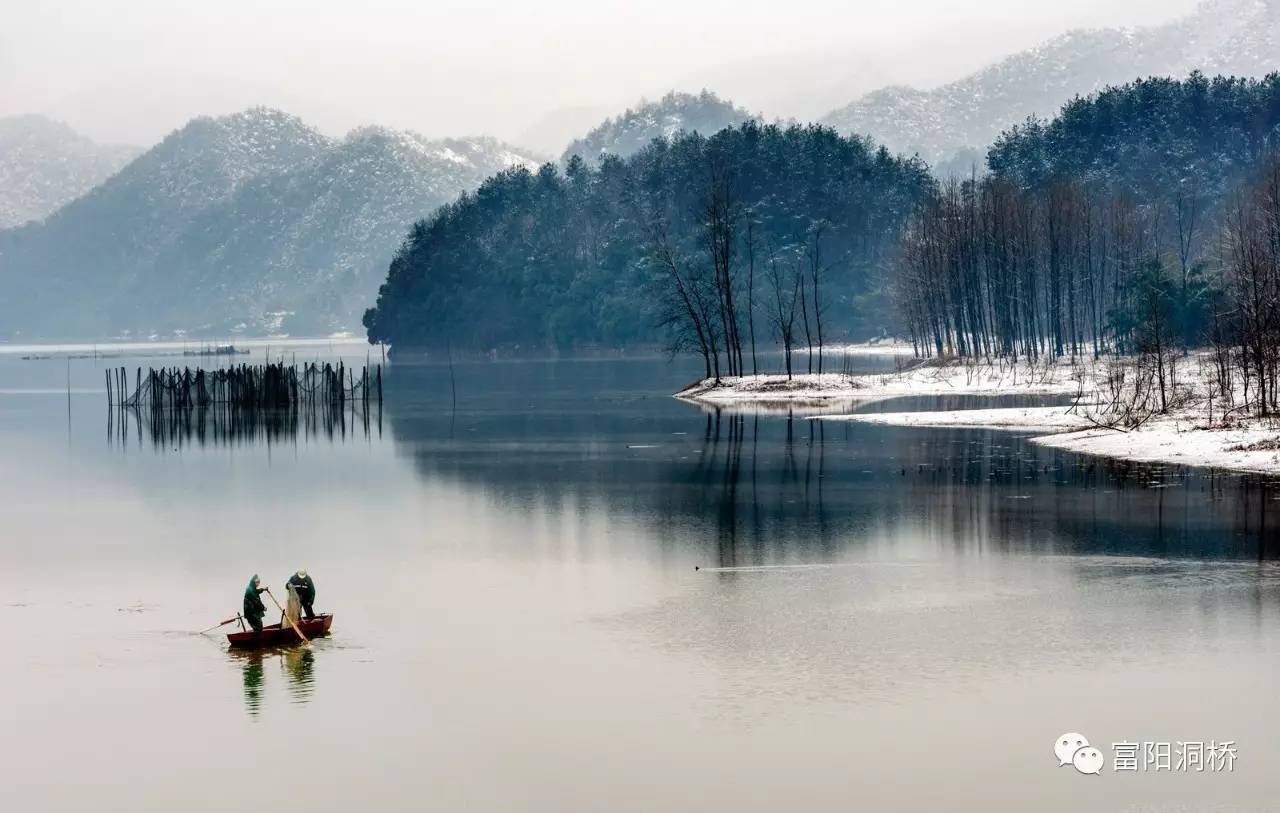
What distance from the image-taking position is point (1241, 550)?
28812mm

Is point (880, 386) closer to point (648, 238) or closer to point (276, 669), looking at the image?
point (276, 669)

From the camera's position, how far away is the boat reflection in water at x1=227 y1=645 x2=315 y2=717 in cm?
2078

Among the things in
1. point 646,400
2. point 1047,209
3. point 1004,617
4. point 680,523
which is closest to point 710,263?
point 1047,209

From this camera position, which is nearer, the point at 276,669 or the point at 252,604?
the point at 276,669

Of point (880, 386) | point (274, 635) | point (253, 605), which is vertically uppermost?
point (880, 386)

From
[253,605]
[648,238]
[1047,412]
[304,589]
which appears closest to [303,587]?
[304,589]

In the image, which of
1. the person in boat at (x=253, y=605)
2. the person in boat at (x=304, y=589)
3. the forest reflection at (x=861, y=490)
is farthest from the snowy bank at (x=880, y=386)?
the person in boat at (x=253, y=605)

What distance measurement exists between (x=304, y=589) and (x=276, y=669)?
1982mm

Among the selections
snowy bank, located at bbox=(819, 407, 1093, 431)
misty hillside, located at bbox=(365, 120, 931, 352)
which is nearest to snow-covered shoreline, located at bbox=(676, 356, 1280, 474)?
snowy bank, located at bbox=(819, 407, 1093, 431)

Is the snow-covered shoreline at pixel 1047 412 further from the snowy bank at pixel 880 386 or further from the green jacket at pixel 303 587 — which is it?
the green jacket at pixel 303 587

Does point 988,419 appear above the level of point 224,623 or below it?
above

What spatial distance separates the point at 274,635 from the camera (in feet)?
77.5

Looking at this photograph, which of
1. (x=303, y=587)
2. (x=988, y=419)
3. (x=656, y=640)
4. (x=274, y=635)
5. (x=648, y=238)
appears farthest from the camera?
(x=648, y=238)

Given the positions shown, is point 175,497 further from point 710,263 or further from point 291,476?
point 710,263
